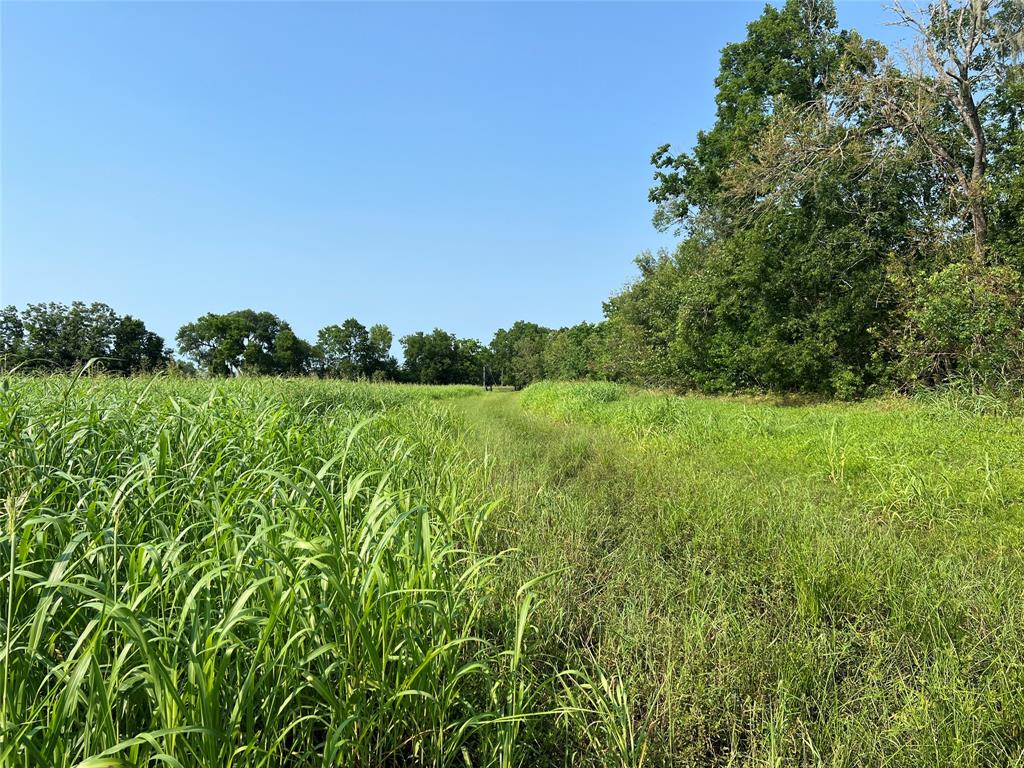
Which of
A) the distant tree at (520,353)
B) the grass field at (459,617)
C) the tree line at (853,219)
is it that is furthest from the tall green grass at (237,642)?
the distant tree at (520,353)

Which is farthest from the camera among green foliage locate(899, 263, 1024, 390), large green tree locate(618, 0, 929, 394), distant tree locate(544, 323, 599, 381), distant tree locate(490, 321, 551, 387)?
distant tree locate(490, 321, 551, 387)

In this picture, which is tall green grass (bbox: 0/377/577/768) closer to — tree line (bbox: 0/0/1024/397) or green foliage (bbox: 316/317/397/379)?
tree line (bbox: 0/0/1024/397)

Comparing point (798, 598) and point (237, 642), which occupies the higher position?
point (237, 642)

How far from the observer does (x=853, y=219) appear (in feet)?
40.0

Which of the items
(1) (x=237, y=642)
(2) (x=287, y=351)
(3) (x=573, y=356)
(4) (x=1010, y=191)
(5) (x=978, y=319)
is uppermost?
(2) (x=287, y=351)

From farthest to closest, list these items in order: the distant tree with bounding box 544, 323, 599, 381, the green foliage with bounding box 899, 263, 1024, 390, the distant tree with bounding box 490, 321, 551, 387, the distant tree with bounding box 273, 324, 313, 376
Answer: the distant tree with bounding box 273, 324, 313, 376
the distant tree with bounding box 490, 321, 551, 387
the distant tree with bounding box 544, 323, 599, 381
the green foliage with bounding box 899, 263, 1024, 390

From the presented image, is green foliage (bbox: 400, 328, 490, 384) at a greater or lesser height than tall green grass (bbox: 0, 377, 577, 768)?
greater

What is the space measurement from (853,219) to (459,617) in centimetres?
1479

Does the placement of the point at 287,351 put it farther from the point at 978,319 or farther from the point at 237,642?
the point at 237,642

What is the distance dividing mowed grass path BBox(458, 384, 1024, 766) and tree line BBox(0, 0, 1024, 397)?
5662mm

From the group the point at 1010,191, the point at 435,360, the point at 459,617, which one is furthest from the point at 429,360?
the point at 459,617

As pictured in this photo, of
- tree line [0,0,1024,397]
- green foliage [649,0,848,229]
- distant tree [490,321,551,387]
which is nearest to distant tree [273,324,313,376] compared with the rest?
distant tree [490,321,551,387]

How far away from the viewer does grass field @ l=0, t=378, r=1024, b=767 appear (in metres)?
1.22

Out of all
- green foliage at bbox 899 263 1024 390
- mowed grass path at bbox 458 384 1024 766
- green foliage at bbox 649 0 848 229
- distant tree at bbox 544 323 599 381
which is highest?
green foliage at bbox 649 0 848 229
